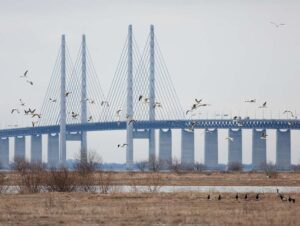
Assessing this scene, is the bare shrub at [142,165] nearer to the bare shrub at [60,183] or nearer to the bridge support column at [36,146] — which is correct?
the bridge support column at [36,146]

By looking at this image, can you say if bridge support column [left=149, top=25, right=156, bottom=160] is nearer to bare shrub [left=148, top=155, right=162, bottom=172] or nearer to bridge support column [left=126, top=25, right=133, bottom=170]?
bridge support column [left=126, top=25, right=133, bottom=170]

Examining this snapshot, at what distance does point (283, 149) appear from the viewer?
122 metres

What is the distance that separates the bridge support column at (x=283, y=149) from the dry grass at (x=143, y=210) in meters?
85.0

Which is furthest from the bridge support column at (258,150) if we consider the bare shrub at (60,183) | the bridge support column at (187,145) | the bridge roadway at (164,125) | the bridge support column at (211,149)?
the bare shrub at (60,183)

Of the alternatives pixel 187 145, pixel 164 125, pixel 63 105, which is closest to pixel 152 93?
pixel 164 125

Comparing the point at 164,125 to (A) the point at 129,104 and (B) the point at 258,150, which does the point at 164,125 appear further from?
(B) the point at 258,150

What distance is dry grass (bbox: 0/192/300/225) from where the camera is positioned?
2500cm

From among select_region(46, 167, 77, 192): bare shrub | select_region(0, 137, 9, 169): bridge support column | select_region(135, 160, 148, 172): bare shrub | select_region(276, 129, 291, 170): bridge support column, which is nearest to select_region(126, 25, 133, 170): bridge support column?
select_region(135, 160, 148, 172): bare shrub

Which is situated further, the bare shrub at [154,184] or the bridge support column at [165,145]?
the bridge support column at [165,145]

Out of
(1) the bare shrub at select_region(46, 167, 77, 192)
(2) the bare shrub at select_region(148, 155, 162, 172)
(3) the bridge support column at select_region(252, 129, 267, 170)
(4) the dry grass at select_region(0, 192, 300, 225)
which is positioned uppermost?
(3) the bridge support column at select_region(252, 129, 267, 170)

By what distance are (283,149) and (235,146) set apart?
590cm

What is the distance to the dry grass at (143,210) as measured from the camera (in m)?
25.0

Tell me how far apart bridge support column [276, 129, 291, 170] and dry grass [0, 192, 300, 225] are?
85.0 m

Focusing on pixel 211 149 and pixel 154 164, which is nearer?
pixel 154 164
